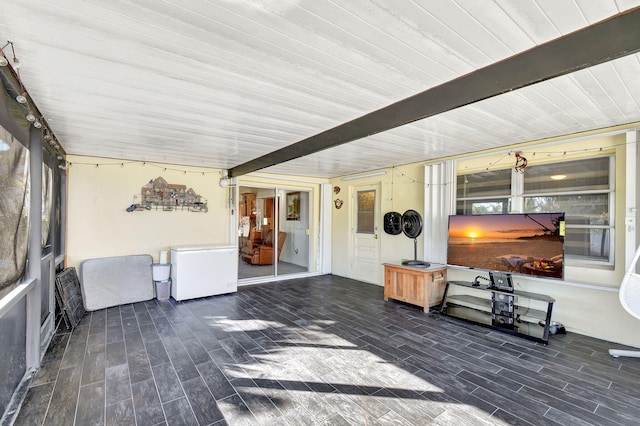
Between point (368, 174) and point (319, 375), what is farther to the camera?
point (368, 174)

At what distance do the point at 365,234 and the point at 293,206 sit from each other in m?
1.83

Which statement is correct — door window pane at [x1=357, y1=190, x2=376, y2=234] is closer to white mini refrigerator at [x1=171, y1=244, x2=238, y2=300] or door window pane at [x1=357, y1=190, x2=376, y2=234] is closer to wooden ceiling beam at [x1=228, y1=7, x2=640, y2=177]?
white mini refrigerator at [x1=171, y1=244, x2=238, y2=300]

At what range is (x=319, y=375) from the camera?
246cm

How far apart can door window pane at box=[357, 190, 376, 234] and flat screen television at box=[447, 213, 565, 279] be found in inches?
80.9

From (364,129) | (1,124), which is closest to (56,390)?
(1,124)

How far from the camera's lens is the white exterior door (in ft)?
19.2

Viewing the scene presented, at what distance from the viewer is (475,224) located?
385 cm

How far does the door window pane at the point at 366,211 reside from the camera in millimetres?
6008

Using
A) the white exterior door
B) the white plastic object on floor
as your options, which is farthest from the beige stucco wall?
the white plastic object on floor

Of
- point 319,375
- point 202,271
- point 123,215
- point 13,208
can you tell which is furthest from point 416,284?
point 123,215

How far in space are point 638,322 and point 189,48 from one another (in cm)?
468

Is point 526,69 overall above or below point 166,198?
above

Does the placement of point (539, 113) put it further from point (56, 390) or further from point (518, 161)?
point (56, 390)

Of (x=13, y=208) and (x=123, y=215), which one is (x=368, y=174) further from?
(x=13, y=208)
